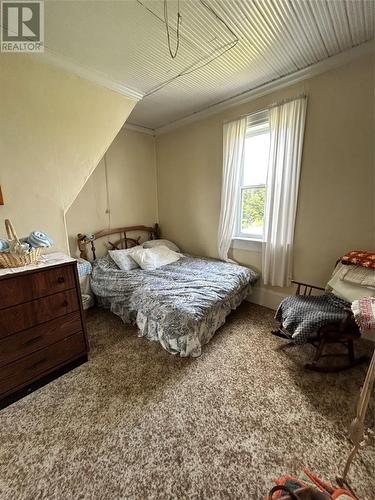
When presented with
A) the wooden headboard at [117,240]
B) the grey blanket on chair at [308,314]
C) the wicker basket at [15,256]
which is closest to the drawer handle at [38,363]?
the wicker basket at [15,256]

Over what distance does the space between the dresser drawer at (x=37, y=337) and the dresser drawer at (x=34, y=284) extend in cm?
23

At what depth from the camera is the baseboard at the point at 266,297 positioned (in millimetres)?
2695

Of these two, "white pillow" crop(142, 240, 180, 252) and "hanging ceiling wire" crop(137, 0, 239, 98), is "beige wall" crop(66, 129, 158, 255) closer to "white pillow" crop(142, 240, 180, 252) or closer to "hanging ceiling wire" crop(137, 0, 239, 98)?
"white pillow" crop(142, 240, 180, 252)

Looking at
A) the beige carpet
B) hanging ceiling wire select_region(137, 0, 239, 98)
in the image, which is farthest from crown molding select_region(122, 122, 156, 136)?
the beige carpet

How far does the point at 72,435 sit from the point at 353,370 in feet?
6.81

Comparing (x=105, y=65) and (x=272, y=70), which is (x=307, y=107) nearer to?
(x=272, y=70)

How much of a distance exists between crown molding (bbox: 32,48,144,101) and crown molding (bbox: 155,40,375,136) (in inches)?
35.6

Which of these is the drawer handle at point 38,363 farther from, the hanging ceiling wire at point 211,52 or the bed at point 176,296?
the hanging ceiling wire at point 211,52

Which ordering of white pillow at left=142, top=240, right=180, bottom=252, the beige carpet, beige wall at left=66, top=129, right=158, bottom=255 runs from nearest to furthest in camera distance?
1. the beige carpet
2. beige wall at left=66, top=129, right=158, bottom=255
3. white pillow at left=142, top=240, right=180, bottom=252

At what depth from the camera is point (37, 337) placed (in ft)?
5.09

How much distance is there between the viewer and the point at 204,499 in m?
1.00

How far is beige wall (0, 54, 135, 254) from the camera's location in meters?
1.64

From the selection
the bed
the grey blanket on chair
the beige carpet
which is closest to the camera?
the beige carpet

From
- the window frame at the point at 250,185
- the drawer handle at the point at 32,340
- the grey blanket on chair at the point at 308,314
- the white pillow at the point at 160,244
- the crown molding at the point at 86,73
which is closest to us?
the drawer handle at the point at 32,340
